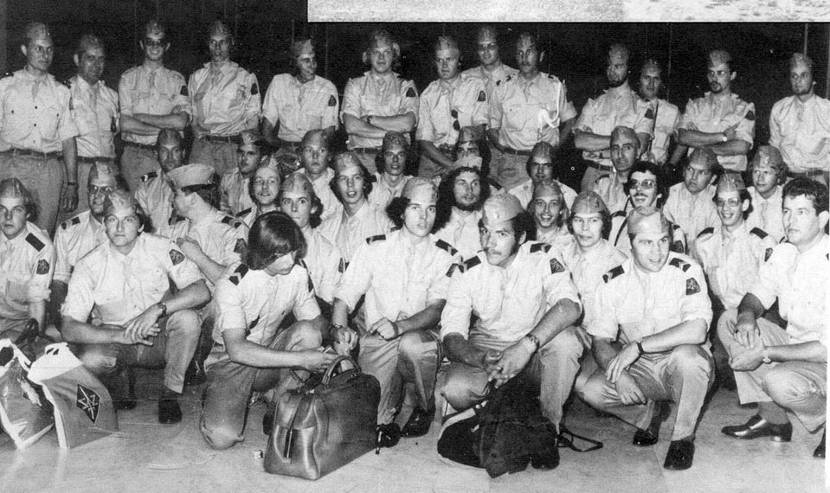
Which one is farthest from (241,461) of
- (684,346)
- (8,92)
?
(8,92)

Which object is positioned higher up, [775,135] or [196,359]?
[775,135]

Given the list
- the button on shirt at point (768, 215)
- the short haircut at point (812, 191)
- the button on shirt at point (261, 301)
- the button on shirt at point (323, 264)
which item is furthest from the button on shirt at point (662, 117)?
the button on shirt at point (261, 301)

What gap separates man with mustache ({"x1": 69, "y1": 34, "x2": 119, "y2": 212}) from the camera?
5.64 m

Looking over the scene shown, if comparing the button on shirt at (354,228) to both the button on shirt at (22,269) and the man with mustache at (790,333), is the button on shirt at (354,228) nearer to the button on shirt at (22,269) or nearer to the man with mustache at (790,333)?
Answer: the button on shirt at (22,269)

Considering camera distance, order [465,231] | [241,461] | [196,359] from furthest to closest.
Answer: [465,231] < [196,359] < [241,461]

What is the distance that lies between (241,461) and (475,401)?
109 centimetres

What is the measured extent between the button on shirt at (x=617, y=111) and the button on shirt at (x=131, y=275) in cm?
281

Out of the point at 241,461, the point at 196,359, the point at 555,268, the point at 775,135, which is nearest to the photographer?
the point at 241,461

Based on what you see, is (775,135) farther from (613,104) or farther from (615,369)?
(615,369)

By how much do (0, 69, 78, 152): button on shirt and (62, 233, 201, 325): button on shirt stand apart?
1311 mm

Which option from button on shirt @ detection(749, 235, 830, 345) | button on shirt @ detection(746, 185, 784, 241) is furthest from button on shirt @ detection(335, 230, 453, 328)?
button on shirt @ detection(746, 185, 784, 241)

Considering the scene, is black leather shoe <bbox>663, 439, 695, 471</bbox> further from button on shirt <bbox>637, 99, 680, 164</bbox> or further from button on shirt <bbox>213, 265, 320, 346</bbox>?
button on shirt <bbox>637, 99, 680, 164</bbox>

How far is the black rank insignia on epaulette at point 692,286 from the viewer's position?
163 inches

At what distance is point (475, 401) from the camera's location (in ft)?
13.1
